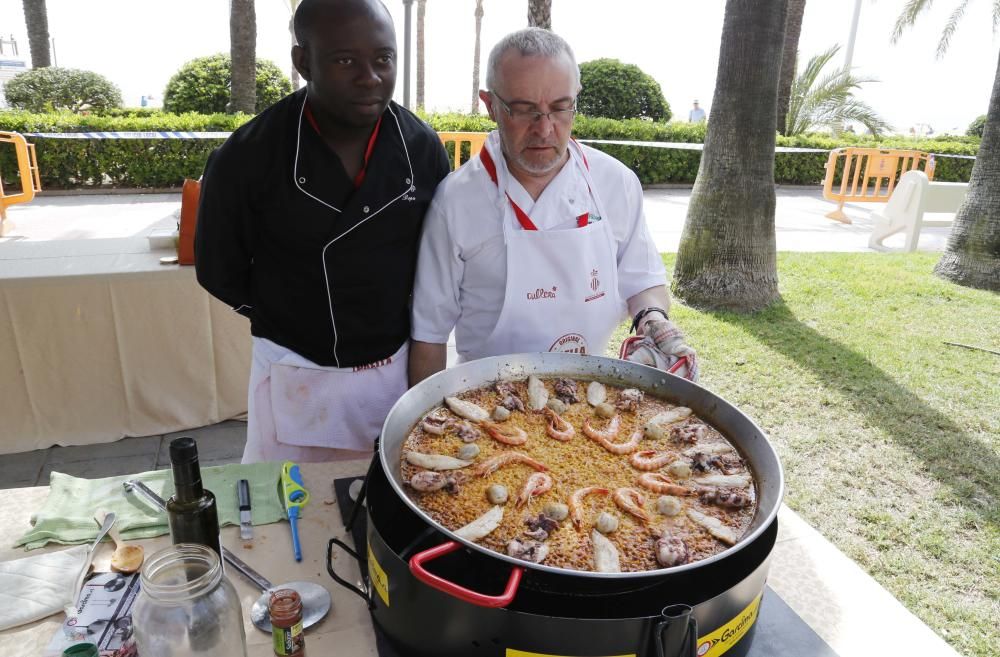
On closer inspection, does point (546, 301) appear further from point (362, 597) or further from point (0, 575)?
point (0, 575)

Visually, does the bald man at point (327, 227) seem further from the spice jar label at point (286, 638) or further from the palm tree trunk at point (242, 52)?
the palm tree trunk at point (242, 52)

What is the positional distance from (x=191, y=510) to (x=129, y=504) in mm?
482

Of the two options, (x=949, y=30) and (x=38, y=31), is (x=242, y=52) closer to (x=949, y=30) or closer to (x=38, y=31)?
(x=38, y=31)

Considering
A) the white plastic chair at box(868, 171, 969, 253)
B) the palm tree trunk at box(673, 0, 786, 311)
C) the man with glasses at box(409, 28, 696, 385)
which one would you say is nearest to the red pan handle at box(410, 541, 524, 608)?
the man with glasses at box(409, 28, 696, 385)

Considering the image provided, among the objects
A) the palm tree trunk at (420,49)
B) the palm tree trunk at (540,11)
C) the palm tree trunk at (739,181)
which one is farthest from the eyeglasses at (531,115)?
the palm tree trunk at (420,49)

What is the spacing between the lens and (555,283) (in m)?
1.98

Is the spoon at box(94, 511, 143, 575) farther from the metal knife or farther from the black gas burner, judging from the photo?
the black gas burner

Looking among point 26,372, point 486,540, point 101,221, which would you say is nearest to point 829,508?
point 486,540

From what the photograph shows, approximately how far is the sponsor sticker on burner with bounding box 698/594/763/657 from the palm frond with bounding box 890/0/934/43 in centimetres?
2042

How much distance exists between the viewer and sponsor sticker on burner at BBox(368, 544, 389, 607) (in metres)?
1.10

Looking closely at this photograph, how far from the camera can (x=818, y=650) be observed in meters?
1.23

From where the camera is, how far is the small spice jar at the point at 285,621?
1.05m

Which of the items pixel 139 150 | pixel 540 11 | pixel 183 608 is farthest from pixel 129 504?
pixel 139 150

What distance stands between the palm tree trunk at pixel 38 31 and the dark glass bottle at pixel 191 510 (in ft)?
53.5
